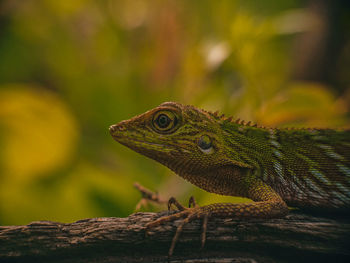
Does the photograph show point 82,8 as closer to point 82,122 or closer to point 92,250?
point 82,122

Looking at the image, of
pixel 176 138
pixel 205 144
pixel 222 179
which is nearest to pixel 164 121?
pixel 176 138

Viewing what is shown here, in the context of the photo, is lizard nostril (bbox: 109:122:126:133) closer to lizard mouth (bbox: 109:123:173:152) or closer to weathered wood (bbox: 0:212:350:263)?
lizard mouth (bbox: 109:123:173:152)

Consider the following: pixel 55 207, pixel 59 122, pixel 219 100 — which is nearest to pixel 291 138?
pixel 219 100

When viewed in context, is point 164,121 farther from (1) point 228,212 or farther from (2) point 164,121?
(1) point 228,212

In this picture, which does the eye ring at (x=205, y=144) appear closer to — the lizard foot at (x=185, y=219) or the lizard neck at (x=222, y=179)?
the lizard neck at (x=222, y=179)

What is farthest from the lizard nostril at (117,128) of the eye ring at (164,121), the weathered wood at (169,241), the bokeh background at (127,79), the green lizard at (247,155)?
the bokeh background at (127,79)
